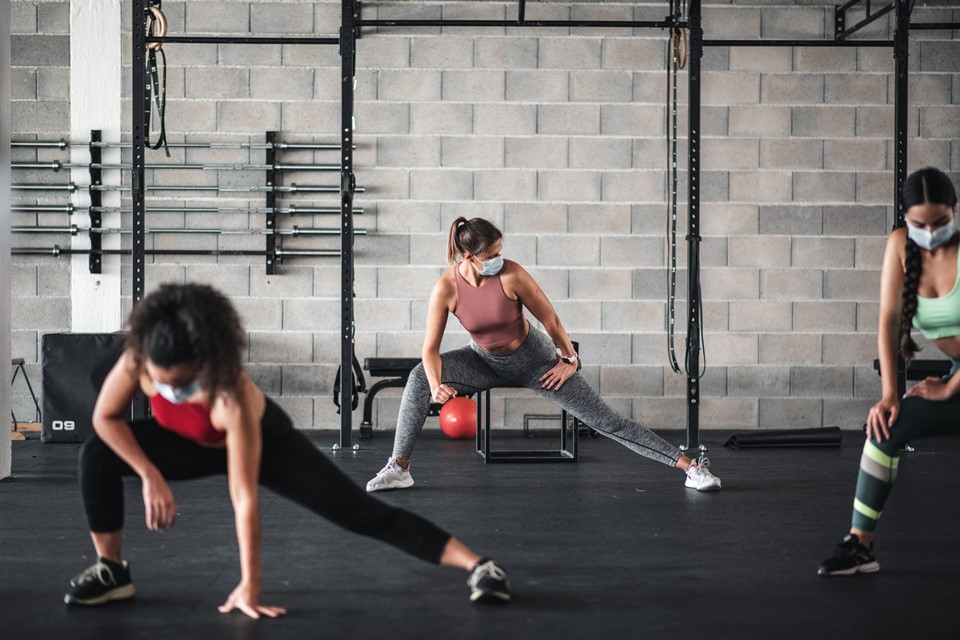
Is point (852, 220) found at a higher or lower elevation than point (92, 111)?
lower

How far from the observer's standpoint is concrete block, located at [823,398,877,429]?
21.3 ft

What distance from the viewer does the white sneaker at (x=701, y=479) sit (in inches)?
163

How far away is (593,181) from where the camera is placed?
641 cm

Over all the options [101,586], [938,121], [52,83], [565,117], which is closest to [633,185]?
[565,117]

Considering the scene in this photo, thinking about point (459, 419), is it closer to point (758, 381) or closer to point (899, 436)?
point (758, 381)

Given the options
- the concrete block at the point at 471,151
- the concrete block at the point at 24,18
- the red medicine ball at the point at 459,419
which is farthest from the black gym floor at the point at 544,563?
the concrete block at the point at 24,18

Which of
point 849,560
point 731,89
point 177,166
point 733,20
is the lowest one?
point 849,560

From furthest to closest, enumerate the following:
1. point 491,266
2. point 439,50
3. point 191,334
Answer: point 439,50
point 491,266
point 191,334

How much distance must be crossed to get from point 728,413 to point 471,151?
93.9 inches

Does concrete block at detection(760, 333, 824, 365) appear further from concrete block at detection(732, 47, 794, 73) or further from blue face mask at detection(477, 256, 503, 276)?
blue face mask at detection(477, 256, 503, 276)

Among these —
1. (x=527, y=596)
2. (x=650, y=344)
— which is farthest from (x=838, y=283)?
(x=527, y=596)

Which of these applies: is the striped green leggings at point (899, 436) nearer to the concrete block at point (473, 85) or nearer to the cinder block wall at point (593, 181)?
the cinder block wall at point (593, 181)

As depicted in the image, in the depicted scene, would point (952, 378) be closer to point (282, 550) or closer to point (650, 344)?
point (282, 550)

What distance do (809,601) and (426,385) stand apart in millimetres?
1995
